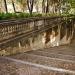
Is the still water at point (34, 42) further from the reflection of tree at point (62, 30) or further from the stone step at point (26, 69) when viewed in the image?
the stone step at point (26, 69)

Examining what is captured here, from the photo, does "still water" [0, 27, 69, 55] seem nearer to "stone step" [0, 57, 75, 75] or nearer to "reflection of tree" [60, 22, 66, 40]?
"reflection of tree" [60, 22, 66, 40]

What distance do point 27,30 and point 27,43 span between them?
86 cm

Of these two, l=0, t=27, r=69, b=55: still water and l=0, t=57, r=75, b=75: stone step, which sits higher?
l=0, t=57, r=75, b=75: stone step

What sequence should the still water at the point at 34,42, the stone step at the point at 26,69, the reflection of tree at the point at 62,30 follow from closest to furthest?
the stone step at the point at 26,69
the still water at the point at 34,42
the reflection of tree at the point at 62,30

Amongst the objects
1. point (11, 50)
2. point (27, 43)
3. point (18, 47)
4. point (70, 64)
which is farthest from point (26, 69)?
point (27, 43)

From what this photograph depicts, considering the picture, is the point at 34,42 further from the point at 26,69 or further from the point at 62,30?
the point at 62,30

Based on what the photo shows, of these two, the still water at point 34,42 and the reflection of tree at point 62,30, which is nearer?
the still water at point 34,42

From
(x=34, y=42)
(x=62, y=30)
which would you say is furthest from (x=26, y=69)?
(x=62, y=30)

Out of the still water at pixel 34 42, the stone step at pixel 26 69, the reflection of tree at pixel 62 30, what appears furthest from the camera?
the reflection of tree at pixel 62 30

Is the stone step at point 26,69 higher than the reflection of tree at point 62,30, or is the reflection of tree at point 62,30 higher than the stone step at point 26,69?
the stone step at point 26,69

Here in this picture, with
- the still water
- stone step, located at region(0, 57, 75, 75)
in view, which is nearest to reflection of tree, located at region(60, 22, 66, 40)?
the still water

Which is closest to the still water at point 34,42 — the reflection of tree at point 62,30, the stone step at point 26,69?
the reflection of tree at point 62,30

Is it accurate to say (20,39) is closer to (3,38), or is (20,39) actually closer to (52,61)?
(3,38)

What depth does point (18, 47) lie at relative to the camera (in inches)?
373
